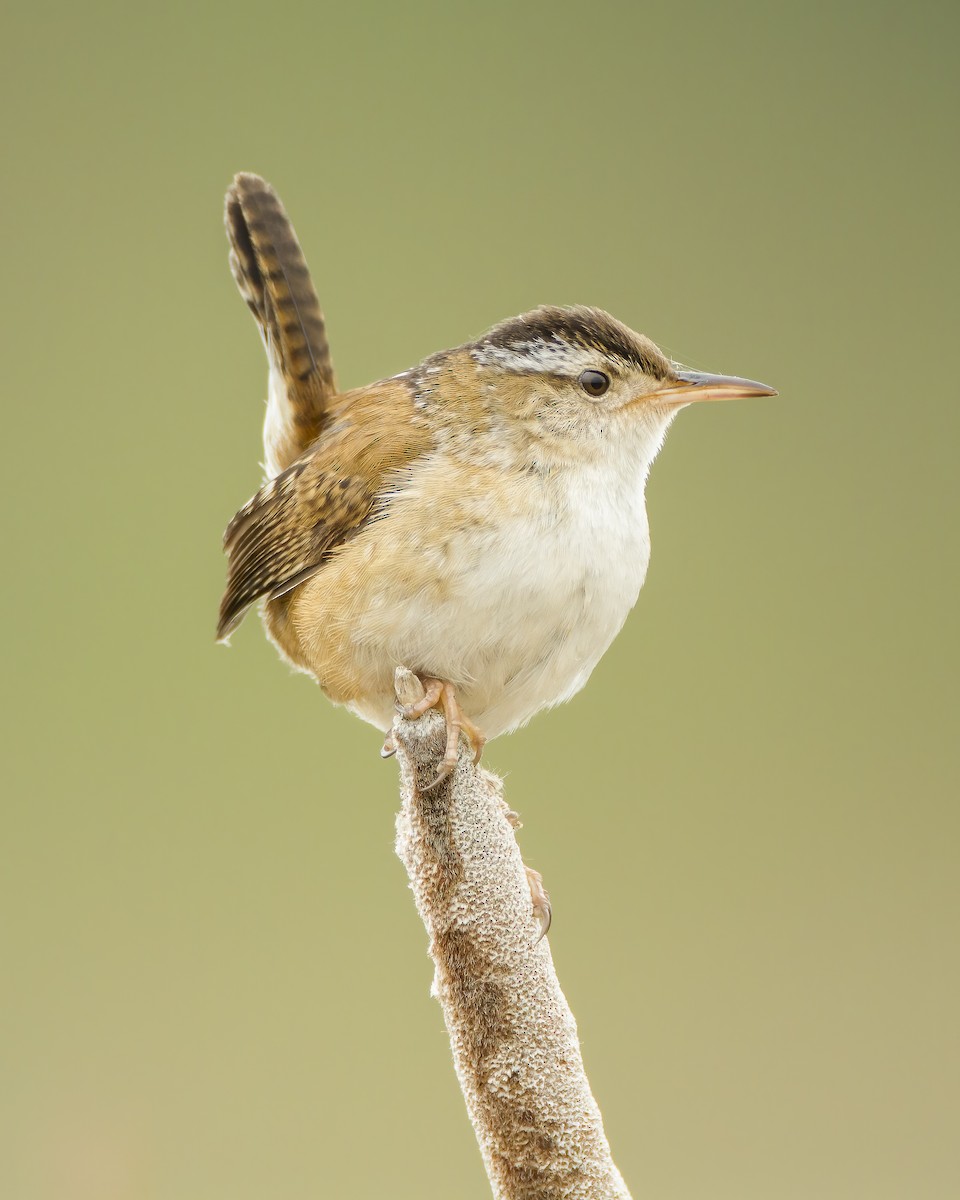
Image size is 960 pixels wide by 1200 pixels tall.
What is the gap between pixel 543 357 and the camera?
1.87 m

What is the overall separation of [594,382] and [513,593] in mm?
414

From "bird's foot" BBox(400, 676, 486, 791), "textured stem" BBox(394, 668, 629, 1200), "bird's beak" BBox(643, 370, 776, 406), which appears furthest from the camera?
"bird's beak" BBox(643, 370, 776, 406)

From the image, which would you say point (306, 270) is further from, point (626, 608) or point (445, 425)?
point (626, 608)

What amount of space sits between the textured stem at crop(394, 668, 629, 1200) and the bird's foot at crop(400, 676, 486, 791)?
6 centimetres

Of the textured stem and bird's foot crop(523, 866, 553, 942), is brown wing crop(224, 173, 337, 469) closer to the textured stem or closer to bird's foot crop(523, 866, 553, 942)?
bird's foot crop(523, 866, 553, 942)

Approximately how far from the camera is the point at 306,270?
7.47 ft

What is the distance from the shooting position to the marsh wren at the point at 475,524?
5.36ft

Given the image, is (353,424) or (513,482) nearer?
(513,482)

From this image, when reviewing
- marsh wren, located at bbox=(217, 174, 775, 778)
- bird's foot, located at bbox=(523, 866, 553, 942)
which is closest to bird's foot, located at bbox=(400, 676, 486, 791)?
marsh wren, located at bbox=(217, 174, 775, 778)

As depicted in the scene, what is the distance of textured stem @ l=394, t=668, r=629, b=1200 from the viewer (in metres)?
1.18

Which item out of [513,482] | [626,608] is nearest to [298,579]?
[513,482]

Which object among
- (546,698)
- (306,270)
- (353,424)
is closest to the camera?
(546,698)

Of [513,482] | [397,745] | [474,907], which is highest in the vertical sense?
[513,482]

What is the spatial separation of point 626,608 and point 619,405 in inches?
13.1
